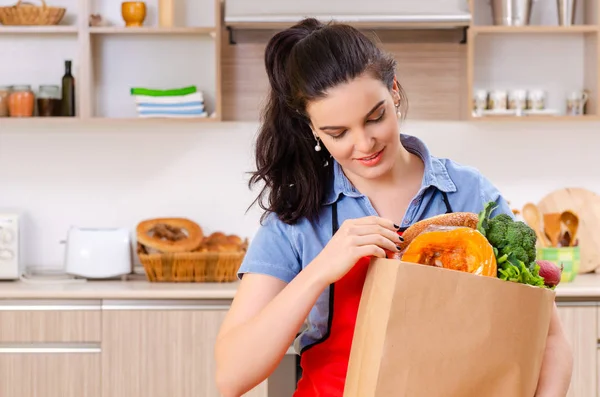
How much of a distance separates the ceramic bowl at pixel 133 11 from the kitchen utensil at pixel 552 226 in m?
1.81

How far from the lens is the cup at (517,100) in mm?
3508

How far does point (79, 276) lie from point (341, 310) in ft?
7.53

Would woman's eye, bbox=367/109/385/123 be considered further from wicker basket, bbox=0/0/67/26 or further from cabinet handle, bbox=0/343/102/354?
wicker basket, bbox=0/0/67/26

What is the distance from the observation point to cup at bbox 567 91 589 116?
11.7 ft

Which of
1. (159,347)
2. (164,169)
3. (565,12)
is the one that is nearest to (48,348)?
(159,347)

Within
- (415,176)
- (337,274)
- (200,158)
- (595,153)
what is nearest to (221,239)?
(200,158)

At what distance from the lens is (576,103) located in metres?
3.56

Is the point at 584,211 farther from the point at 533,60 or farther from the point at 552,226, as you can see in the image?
the point at 533,60

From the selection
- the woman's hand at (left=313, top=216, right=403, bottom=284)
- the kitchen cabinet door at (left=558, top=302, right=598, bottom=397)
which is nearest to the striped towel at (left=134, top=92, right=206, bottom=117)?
the kitchen cabinet door at (left=558, top=302, right=598, bottom=397)

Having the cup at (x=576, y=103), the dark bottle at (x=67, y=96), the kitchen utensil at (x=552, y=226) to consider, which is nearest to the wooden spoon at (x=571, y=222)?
the kitchen utensil at (x=552, y=226)

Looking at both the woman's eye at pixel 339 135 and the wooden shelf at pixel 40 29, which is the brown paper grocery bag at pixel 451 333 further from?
the wooden shelf at pixel 40 29

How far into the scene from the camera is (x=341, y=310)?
1404mm

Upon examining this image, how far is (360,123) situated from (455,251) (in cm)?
32

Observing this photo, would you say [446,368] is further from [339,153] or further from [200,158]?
[200,158]
